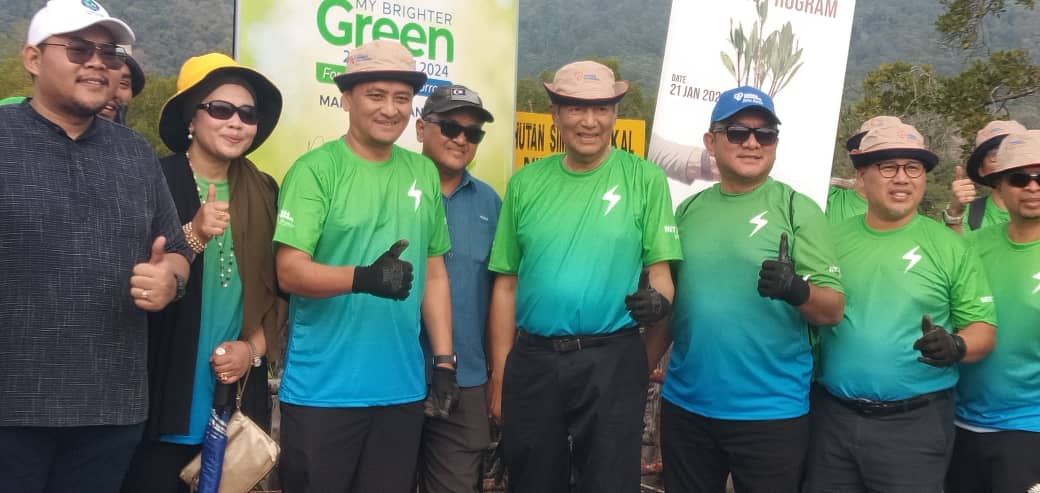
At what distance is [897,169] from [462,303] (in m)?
1.98

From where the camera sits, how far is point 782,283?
10.7ft

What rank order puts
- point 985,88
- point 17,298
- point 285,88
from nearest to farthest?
point 17,298 → point 285,88 → point 985,88

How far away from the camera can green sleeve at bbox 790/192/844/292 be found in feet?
11.6

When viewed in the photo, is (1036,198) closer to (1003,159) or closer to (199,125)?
(1003,159)

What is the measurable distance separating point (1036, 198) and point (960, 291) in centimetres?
61

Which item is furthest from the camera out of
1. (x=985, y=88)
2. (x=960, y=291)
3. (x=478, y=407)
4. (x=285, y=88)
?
(x=985, y=88)

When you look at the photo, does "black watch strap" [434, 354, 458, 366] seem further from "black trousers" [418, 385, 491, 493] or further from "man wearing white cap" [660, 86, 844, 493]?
"man wearing white cap" [660, 86, 844, 493]

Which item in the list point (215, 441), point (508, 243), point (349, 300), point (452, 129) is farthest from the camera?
point (452, 129)

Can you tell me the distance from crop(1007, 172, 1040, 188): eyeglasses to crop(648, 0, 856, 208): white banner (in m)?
1.53

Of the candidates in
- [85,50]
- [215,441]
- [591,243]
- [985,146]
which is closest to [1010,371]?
[985,146]

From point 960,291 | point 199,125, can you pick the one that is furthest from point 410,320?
point 960,291

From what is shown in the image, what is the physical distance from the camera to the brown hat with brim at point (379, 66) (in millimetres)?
3473

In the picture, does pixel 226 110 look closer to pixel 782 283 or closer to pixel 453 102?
pixel 453 102

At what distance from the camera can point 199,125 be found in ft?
11.1
